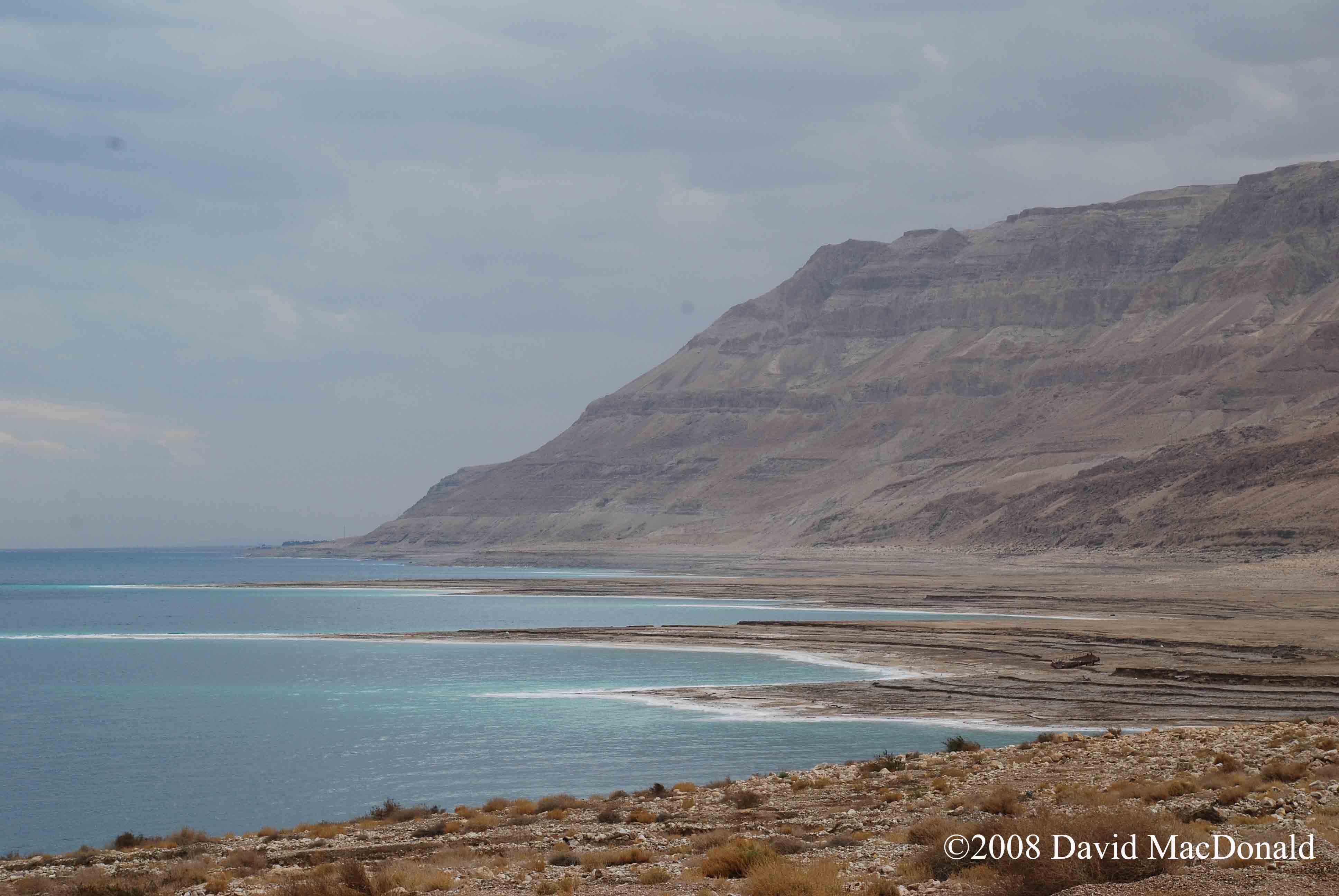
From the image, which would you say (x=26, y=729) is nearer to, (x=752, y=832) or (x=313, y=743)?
(x=313, y=743)

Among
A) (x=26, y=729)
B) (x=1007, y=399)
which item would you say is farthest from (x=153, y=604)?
(x=1007, y=399)

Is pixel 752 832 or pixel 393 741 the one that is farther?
pixel 393 741

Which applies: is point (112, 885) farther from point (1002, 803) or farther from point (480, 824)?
point (1002, 803)

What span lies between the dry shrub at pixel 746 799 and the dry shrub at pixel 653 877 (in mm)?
4883

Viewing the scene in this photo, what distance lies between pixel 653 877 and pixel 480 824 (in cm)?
555

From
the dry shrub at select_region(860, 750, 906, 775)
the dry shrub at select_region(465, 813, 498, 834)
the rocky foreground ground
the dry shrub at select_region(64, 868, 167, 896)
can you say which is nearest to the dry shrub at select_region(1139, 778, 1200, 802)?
the rocky foreground ground

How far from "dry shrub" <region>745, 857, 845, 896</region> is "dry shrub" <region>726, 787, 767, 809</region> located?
5.89 m

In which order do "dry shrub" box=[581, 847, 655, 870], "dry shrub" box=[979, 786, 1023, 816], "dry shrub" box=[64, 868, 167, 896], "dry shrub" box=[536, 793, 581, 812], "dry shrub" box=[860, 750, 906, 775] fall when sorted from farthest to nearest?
"dry shrub" box=[860, 750, 906, 775]
"dry shrub" box=[536, 793, 581, 812]
"dry shrub" box=[979, 786, 1023, 816]
"dry shrub" box=[581, 847, 655, 870]
"dry shrub" box=[64, 868, 167, 896]

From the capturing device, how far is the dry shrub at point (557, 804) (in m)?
19.4

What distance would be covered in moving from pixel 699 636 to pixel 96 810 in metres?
34.3

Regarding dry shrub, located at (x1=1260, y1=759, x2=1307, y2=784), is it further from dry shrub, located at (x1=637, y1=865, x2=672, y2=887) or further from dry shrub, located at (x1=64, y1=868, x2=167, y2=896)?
dry shrub, located at (x1=64, y1=868, x2=167, y2=896)

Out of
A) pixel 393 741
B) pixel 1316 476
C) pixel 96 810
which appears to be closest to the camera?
pixel 96 810

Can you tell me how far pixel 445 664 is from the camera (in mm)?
49125

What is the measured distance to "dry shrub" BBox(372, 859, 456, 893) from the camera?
12.6m
